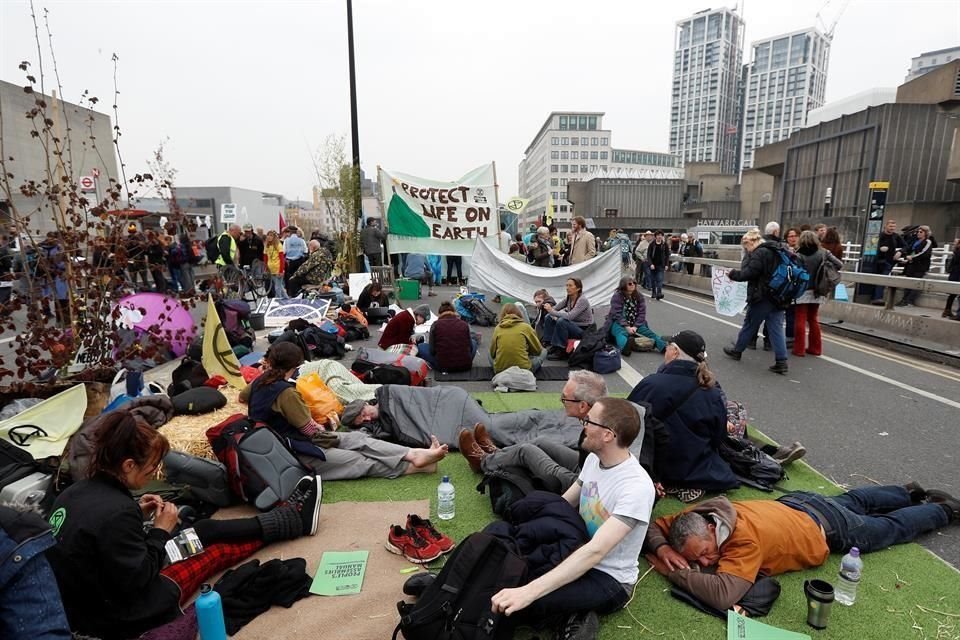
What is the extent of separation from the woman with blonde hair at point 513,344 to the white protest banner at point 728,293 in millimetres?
3740

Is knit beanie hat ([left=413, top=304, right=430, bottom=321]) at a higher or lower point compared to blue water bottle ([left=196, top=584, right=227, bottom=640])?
higher

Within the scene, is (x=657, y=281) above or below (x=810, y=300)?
below

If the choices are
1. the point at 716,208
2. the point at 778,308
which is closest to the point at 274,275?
the point at 778,308

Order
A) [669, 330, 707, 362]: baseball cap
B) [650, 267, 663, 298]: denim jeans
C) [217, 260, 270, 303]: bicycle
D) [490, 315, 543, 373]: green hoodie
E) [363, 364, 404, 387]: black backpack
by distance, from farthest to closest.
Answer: [650, 267, 663, 298]: denim jeans < [217, 260, 270, 303]: bicycle < [490, 315, 543, 373]: green hoodie < [363, 364, 404, 387]: black backpack < [669, 330, 707, 362]: baseball cap

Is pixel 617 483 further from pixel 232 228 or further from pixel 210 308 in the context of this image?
pixel 232 228

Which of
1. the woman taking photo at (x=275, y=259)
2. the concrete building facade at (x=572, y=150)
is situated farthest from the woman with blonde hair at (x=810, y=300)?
the concrete building facade at (x=572, y=150)

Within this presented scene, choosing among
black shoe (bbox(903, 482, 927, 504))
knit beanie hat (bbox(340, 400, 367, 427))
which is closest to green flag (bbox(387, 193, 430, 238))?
knit beanie hat (bbox(340, 400, 367, 427))

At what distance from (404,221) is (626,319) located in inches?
242

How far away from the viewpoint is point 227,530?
10.5ft

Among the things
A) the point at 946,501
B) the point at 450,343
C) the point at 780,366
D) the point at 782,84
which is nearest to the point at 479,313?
the point at 450,343

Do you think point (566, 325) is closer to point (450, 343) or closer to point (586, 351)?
point (586, 351)

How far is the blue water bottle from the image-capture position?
2308 mm

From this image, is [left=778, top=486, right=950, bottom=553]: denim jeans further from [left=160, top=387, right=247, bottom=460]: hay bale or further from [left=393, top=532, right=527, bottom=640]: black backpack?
[left=160, top=387, right=247, bottom=460]: hay bale

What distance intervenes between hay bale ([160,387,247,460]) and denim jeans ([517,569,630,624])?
297 cm
